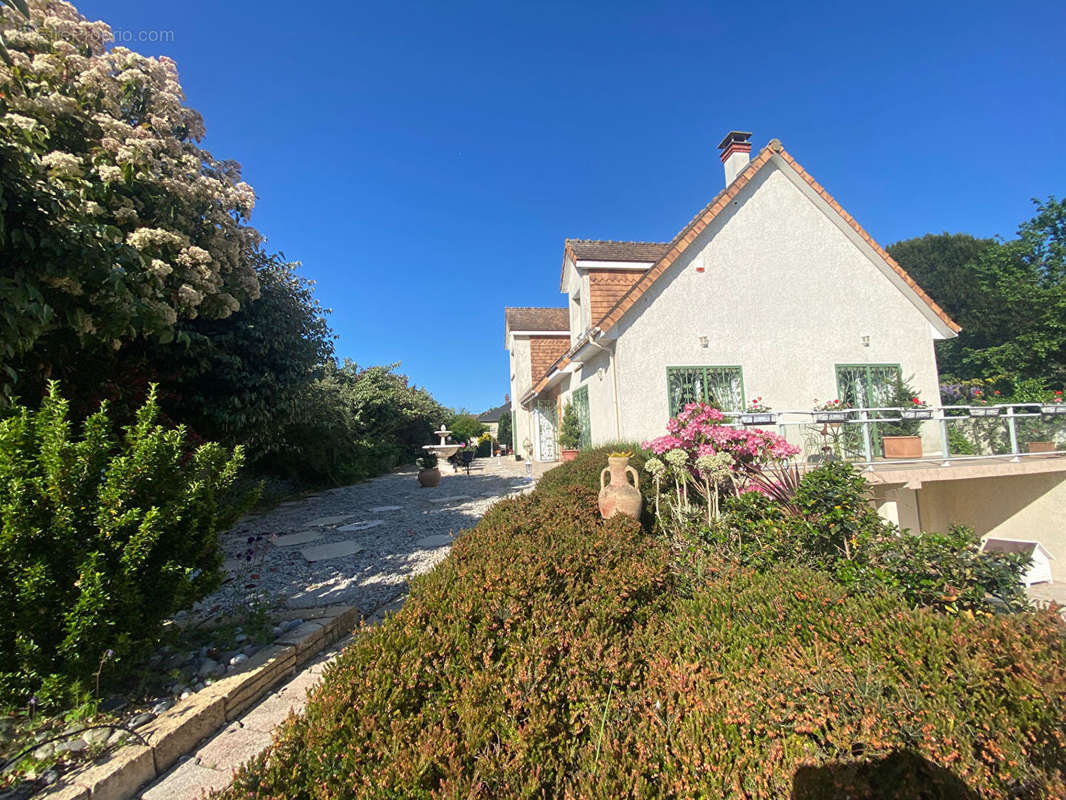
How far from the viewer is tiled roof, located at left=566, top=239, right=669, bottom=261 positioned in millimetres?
11883

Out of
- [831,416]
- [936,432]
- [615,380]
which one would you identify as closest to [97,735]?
[615,380]

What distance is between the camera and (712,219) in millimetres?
10383

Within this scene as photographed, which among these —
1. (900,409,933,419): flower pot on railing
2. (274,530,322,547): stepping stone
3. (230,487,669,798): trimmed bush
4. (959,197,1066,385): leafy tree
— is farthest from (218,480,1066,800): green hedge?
(959,197,1066,385): leafy tree

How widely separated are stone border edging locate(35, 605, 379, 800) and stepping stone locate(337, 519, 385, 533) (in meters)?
4.62

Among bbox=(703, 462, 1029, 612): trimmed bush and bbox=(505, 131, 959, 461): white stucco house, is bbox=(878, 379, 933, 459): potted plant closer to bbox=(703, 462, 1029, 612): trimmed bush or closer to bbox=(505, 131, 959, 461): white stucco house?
bbox=(505, 131, 959, 461): white stucco house

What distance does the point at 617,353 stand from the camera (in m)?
9.80

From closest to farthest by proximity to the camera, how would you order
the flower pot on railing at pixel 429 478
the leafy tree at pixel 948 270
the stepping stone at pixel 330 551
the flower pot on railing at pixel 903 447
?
the stepping stone at pixel 330 551, the flower pot on railing at pixel 903 447, the flower pot on railing at pixel 429 478, the leafy tree at pixel 948 270

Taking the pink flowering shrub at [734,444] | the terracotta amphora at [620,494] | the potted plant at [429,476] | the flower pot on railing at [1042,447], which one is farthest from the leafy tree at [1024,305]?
the terracotta amphora at [620,494]

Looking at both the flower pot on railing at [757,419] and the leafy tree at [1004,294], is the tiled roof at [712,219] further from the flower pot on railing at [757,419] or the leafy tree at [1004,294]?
the leafy tree at [1004,294]

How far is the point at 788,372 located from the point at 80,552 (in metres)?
11.7

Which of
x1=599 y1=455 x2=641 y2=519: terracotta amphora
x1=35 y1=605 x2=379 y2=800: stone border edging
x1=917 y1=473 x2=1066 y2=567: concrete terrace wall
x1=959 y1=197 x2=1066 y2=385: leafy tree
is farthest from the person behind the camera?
x1=959 y1=197 x2=1066 y2=385: leafy tree

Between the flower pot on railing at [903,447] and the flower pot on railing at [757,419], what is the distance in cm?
257

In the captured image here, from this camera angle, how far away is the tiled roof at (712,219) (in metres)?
9.80

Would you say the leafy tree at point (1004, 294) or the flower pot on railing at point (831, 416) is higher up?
the leafy tree at point (1004, 294)
